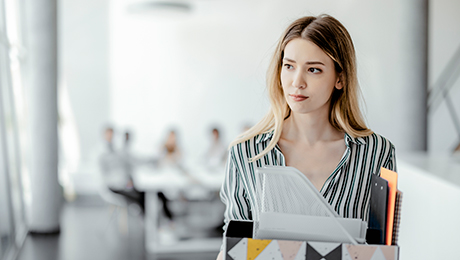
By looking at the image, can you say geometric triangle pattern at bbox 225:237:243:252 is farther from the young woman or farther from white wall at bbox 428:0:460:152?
white wall at bbox 428:0:460:152

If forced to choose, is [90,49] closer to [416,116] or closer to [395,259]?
[416,116]

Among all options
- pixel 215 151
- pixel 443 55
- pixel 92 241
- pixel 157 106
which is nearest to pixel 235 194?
pixel 92 241

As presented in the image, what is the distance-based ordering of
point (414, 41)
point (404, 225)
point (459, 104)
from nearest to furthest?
point (404, 225), point (414, 41), point (459, 104)

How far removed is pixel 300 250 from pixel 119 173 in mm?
5563

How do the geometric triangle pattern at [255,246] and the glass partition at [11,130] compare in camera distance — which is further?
the glass partition at [11,130]

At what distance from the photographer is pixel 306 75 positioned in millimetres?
1284

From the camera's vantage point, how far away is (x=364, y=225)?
106 centimetres

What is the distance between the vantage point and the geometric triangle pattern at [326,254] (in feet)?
3.22

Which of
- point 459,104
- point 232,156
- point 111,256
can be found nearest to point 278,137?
point 232,156

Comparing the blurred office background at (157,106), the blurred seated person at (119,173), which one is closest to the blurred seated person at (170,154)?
the blurred office background at (157,106)

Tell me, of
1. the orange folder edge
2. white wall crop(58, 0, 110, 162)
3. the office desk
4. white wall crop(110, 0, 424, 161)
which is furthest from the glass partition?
the orange folder edge

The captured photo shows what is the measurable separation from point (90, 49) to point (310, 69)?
24.7ft

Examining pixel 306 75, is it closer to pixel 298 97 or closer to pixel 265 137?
pixel 298 97

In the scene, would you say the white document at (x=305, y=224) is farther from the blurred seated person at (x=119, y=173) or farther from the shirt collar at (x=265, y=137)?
the blurred seated person at (x=119, y=173)
